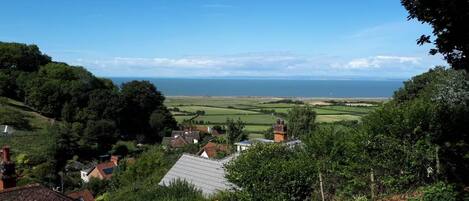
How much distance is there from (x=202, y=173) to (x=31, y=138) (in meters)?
47.1

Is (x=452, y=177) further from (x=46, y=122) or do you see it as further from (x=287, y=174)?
(x=46, y=122)

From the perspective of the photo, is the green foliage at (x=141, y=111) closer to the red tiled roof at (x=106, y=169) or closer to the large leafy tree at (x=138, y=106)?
the large leafy tree at (x=138, y=106)

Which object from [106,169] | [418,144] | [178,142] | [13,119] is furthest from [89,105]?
[418,144]

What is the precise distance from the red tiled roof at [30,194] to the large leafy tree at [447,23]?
949 centimetres

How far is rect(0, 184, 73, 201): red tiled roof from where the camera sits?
1136 centimetres

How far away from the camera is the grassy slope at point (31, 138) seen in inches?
2144

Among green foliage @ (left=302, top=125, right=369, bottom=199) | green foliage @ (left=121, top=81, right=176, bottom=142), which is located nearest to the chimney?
green foliage @ (left=121, top=81, right=176, bottom=142)

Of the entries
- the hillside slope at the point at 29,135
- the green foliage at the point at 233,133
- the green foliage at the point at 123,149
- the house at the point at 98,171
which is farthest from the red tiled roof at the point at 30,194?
the green foliage at the point at 123,149

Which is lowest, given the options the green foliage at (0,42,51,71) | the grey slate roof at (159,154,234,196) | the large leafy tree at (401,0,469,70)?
the grey slate roof at (159,154,234,196)

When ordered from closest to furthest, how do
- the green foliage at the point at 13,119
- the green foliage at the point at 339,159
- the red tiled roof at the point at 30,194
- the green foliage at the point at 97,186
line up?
1. the red tiled roof at the point at 30,194
2. the green foliage at the point at 339,159
3. the green foliage at the point at 97,186
4. the green foliage at the point at 13,119

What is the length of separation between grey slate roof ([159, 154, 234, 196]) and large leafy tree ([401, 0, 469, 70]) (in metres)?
10.8

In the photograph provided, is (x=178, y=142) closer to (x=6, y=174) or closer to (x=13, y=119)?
(x=13, y=119)

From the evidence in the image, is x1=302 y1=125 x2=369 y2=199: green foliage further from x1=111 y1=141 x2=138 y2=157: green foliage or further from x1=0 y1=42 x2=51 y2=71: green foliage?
x1=0 y1=42 x2=51 y2=71: green foliage

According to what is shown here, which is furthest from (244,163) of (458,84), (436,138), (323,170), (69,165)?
(69,165)
